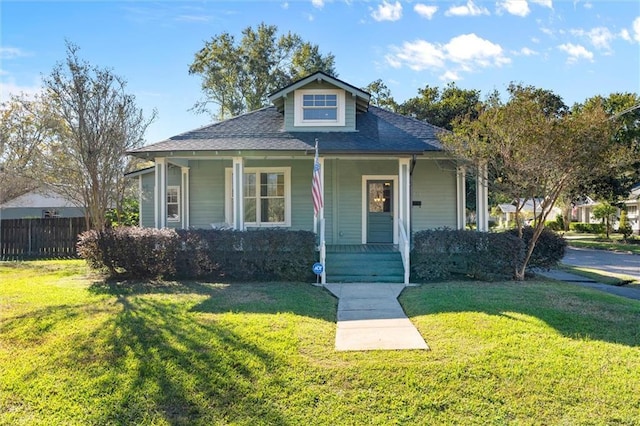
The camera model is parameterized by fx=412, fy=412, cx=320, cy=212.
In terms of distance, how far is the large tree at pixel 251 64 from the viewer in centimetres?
3152

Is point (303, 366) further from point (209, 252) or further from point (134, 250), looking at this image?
point (134, 250)

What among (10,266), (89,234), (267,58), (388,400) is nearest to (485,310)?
(388,400)

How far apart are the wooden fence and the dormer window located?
10.4 m

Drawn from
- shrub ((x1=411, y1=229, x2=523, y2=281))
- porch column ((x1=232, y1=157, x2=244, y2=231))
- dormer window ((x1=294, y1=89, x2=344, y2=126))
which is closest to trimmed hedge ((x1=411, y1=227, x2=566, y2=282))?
shrub ((x1=411, y1=229, x2=523, y2=281))

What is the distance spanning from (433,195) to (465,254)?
3.49 meters

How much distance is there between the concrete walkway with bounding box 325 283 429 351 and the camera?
5520mm

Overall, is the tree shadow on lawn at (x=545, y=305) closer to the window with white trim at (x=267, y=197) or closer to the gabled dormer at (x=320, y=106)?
the window with white trim at (x=267, y=197)

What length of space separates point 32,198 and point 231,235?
31068mm

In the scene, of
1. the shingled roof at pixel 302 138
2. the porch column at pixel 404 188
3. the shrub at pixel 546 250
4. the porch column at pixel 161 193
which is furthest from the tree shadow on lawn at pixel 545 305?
the porch column at pixel 161 193

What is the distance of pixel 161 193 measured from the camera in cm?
1172

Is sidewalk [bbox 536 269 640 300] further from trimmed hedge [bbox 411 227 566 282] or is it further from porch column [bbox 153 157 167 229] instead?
porch column [bbox 153 157 167 229]

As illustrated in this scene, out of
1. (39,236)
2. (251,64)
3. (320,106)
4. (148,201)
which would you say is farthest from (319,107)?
(251,64)

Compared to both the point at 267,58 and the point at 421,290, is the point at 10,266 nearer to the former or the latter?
the point at 421,290

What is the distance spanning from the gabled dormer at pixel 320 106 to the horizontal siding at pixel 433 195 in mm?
2701
